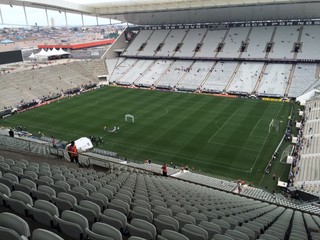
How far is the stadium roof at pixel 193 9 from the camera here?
166ft

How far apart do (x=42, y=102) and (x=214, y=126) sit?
94.0ft

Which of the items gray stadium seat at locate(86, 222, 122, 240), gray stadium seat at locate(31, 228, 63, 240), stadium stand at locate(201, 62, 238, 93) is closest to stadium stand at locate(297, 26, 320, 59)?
stadium stand at locate(201, 62, 238, 93)

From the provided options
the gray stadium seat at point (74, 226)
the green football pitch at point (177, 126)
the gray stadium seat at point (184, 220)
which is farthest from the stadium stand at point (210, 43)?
the gray stadium seat at point (74, 226)

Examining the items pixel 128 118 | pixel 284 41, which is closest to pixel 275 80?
pixel 284 41

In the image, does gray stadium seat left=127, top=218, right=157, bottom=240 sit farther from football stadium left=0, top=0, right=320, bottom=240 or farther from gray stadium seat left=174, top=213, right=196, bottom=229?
gray stadium seat left=174, top=213, right=196, bottom=229

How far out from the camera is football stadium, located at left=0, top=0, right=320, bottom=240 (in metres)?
6.78

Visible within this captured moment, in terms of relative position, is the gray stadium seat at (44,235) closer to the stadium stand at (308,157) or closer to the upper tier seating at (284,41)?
the stadium stand at (308,157)

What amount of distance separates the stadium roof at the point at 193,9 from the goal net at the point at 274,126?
22.2 m

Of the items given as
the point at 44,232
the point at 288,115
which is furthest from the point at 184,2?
the point at 44,232

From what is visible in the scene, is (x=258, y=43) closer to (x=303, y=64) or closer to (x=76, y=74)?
(x=303, y=64)

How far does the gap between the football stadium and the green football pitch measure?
0.20 meters

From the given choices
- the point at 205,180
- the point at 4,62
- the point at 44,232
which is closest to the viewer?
the point at 44,232

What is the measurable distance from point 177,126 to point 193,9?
29.0 metres

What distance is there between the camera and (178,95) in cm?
5262
